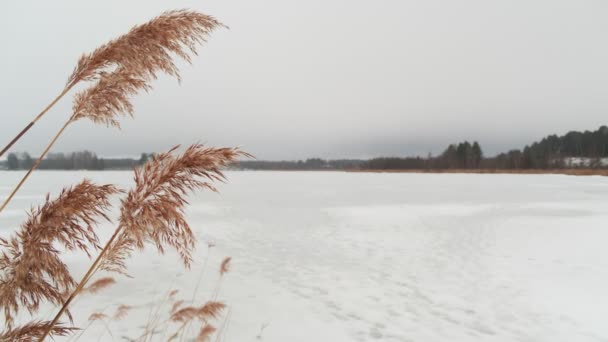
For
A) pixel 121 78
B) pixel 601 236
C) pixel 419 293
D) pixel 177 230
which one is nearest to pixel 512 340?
pixel 419 293

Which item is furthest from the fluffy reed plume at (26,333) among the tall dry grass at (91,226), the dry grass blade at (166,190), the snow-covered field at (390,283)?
the snow-covered field at (390,283)

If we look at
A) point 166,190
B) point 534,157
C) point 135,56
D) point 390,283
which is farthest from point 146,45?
point 534,157

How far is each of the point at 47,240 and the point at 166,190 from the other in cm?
64

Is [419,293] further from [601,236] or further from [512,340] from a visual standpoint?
[601,236]

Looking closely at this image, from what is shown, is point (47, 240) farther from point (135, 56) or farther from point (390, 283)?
point (390, 283)

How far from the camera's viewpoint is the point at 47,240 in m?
1.65

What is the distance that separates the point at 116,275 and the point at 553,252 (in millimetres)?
12400

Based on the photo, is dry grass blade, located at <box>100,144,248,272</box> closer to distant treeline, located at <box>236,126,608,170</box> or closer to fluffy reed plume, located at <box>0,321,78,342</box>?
fluffy reed plume, located at <box>0,321,78,342</box>

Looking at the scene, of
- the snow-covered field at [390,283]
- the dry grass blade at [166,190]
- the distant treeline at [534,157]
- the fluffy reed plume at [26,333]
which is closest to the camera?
the dry grass blade at [166,190]

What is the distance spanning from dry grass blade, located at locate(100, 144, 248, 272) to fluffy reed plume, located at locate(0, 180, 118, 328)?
0.50 ft

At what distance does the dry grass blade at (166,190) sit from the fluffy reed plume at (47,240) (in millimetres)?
153

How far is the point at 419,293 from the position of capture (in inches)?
279

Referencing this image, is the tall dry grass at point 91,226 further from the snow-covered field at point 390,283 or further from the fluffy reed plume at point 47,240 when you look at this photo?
the snow-covered field at point 390,283

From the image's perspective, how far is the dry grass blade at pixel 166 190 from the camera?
62.4 inches
